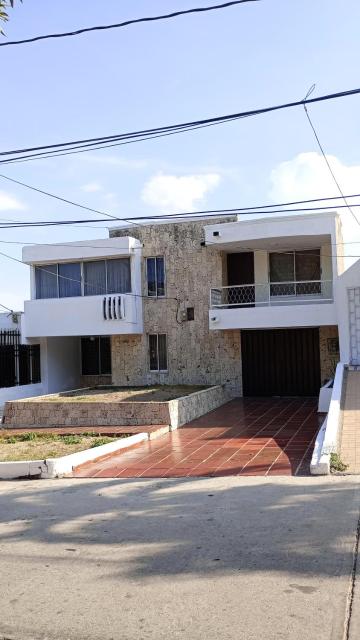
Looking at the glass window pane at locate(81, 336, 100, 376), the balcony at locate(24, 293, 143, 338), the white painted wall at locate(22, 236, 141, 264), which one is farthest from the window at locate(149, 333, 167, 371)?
the glass window pane at locate(81, 336, 100, 376)

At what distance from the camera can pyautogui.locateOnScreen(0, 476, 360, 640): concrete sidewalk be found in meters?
4.06

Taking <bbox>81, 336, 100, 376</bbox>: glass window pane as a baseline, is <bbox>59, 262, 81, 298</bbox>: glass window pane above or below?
above

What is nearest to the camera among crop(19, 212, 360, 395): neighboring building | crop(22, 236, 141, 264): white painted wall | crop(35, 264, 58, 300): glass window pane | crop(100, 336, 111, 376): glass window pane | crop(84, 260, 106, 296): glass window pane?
crop(19, 212, 360, 395): neighboring building

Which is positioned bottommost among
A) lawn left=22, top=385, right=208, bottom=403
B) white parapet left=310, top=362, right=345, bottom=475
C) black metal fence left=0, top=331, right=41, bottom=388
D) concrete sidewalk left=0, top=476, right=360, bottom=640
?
concrete sidewalk left=0, top=476, right=360, bottom=640

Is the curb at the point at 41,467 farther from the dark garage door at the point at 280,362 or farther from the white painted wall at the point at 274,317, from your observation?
the dark garage door at the point at 280,362

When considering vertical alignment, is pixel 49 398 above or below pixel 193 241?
below

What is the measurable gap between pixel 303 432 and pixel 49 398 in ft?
25.1

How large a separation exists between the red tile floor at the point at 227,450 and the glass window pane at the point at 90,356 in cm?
838

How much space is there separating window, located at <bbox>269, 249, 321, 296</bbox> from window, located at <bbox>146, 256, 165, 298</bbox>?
Answer: 11.7ft

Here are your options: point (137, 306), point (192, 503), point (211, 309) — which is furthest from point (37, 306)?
point (192, 503)

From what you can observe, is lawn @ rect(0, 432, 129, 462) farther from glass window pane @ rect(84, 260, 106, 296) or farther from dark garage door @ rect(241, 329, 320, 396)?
dark garage door @ rect(241, 329, 320, 396)

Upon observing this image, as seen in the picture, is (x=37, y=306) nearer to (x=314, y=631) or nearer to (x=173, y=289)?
(x=173, y=289)

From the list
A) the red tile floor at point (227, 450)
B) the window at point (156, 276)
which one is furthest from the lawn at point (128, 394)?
the window at point (156, 276)

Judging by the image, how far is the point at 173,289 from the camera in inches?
814
